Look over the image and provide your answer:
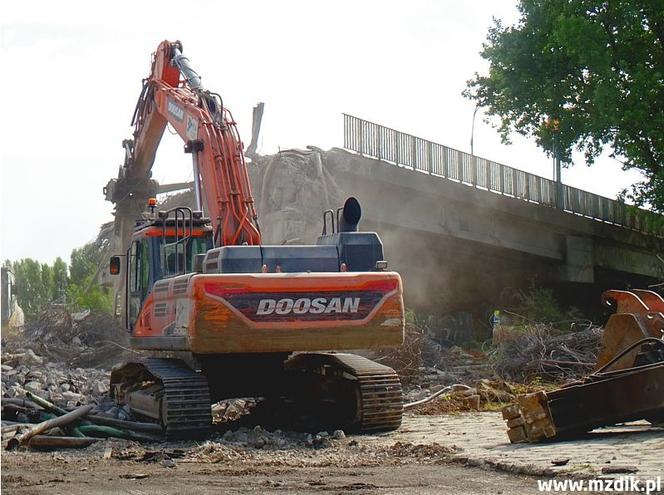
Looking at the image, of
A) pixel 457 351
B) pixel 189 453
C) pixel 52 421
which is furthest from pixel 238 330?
pixel 457 351

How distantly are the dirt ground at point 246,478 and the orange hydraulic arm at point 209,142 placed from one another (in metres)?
4.47

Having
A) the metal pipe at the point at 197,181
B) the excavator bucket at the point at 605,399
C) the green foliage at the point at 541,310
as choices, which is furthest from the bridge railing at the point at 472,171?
the excavator bucket at the point at 605,399

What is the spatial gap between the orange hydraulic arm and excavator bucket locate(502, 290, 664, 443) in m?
5.09

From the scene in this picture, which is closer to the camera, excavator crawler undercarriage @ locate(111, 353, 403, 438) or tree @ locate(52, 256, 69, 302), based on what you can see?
excavator crawler undercarriage @ locate(111, 353, 403, 438)

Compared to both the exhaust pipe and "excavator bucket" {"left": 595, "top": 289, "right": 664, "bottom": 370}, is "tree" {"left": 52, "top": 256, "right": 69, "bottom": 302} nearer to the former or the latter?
the exhaust pipe

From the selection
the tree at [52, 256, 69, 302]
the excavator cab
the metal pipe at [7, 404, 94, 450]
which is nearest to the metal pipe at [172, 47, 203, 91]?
the excavator cab

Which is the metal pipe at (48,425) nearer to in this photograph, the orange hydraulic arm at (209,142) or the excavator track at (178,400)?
the excavator track at (178,400)

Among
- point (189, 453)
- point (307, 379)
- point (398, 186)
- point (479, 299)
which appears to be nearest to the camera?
point (189, 453)

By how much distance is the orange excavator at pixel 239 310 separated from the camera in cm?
1074

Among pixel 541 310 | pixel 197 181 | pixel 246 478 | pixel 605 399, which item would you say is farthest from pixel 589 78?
pixel 246 478

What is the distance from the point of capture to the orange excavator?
35.2 feet

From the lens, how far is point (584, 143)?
2944 cm

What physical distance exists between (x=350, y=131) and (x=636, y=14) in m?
8.59

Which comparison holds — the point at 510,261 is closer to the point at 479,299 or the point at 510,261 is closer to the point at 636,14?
the point at 479,299
